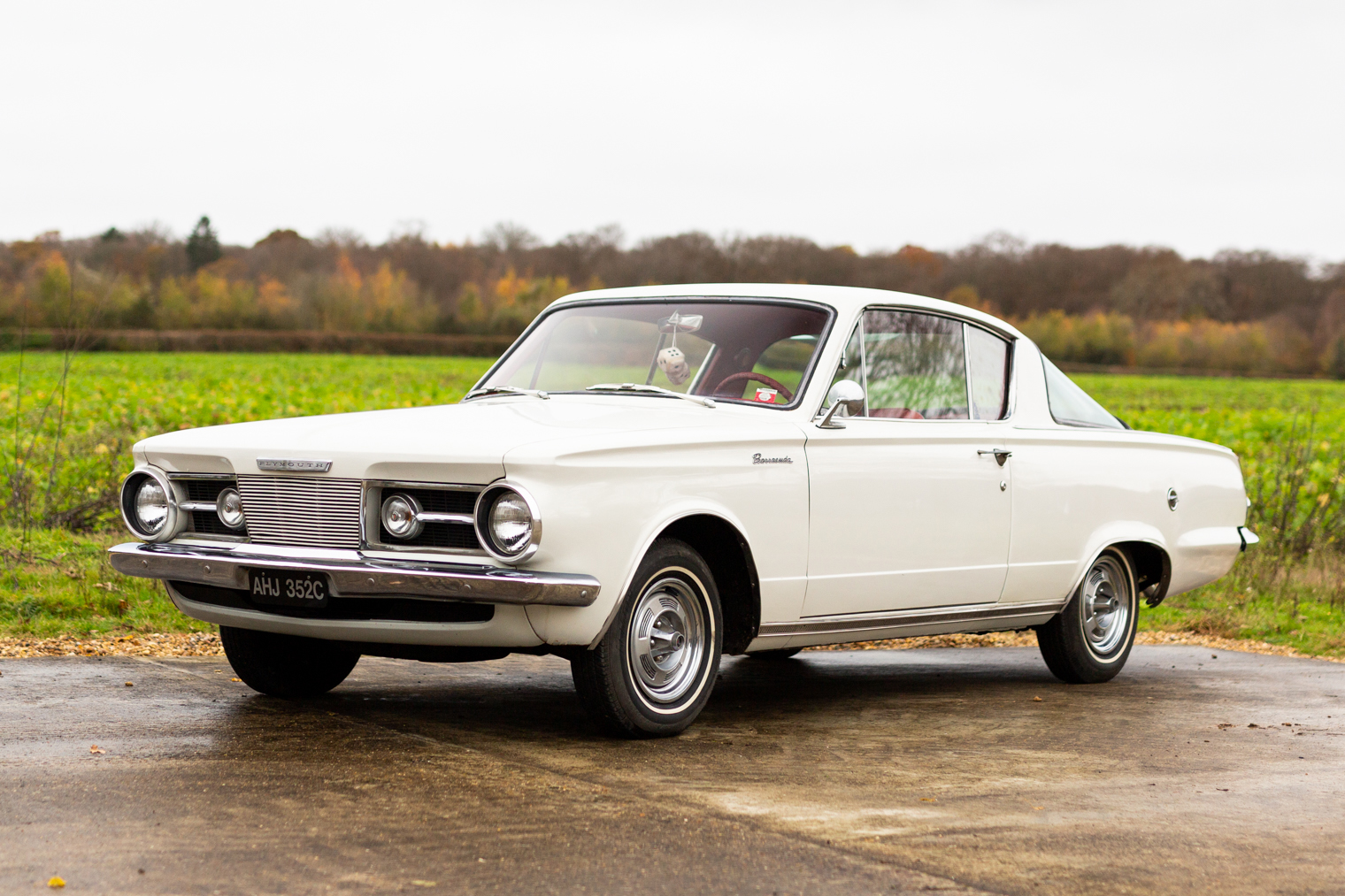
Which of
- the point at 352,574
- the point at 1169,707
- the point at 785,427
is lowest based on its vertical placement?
the point at 1169,707

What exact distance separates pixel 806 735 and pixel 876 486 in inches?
43.4

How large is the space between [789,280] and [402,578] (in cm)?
9099

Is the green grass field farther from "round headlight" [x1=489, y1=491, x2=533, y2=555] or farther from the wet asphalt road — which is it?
"round headlight" [x1=489, y1=491, x2=533, y2=555]

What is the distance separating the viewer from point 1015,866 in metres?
4.07

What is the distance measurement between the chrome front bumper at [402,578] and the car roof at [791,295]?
180 centimetres

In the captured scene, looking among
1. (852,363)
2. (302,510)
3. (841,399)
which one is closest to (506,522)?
(302,510)

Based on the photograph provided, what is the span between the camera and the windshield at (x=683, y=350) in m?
6.45

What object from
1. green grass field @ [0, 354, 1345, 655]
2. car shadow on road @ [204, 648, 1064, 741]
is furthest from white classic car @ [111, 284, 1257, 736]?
green grass field @ [0, 354, 1345, 655]

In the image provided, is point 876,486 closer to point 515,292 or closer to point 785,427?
point 785,427

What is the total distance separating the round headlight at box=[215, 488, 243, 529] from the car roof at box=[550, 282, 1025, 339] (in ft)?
5.59

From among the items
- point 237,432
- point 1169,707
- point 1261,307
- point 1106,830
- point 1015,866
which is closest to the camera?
point 1015,866

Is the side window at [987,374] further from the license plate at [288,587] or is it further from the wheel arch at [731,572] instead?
the license plate at [288,587]

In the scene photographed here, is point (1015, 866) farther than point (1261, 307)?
No

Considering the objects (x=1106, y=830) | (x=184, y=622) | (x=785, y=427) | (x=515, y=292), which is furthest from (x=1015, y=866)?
(x=515, y=292)
